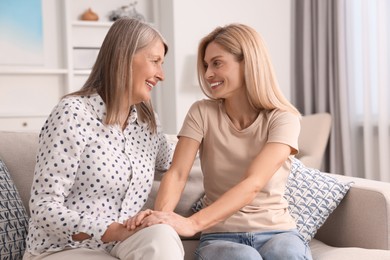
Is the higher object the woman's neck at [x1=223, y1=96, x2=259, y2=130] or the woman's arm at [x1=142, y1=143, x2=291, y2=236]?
the woman's neck at [x1=223, y1=96, x2=259, y2=130]

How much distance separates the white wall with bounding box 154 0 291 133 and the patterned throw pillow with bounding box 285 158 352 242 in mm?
2817

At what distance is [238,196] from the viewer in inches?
80.4

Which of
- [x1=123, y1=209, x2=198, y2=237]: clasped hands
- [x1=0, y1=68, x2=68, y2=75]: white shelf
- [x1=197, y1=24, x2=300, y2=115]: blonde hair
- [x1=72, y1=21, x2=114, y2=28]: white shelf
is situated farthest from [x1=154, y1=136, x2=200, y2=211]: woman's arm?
[x1=72, y1=21, x2=114, y2=28]: white shelf

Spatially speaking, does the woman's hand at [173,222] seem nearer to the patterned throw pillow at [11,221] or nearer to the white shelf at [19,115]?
the patterned throw pillow at [11,221]

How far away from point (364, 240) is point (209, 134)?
2.38 ft

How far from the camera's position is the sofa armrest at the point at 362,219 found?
2.38m

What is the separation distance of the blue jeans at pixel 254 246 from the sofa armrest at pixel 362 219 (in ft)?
1.24

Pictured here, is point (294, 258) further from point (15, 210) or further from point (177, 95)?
point (177, 95)

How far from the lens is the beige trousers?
67.7 inches

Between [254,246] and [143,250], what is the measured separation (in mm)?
484

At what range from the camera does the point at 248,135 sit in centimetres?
222

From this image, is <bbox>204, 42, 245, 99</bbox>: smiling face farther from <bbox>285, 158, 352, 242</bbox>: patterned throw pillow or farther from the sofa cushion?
the sofa cushion

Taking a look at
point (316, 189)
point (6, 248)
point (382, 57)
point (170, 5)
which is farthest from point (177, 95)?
point (6, 248)

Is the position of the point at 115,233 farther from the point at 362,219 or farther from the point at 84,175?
the point at 362,219
